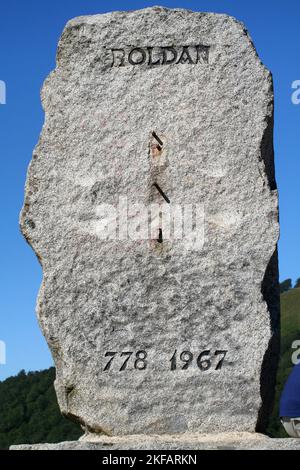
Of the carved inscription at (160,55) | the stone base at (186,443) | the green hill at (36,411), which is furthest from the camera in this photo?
the green hill at (36,411)

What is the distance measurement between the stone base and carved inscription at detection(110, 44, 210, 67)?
7.75 feet

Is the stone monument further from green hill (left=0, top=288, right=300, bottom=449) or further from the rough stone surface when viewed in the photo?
green hill (left=0, top=288, right=300, bottom=449)

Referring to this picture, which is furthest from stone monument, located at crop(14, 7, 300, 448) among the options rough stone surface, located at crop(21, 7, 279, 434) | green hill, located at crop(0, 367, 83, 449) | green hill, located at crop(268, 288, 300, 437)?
green hill, located at crop(0, 367, 83, 449)

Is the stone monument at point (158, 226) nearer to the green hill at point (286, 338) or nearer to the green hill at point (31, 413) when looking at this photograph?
the green hill at point (286, 338)

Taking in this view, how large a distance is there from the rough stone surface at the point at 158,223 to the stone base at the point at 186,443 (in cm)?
10

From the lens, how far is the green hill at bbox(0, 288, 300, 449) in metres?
19.8

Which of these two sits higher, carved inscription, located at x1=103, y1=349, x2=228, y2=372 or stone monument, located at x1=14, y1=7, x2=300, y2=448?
stone monument, located at x1=14, y1=7, x2=300, y2=448

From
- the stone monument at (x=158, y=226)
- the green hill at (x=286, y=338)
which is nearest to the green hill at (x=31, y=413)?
the green hill at (x=286, y=338)

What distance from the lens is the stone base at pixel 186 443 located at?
623 cm
